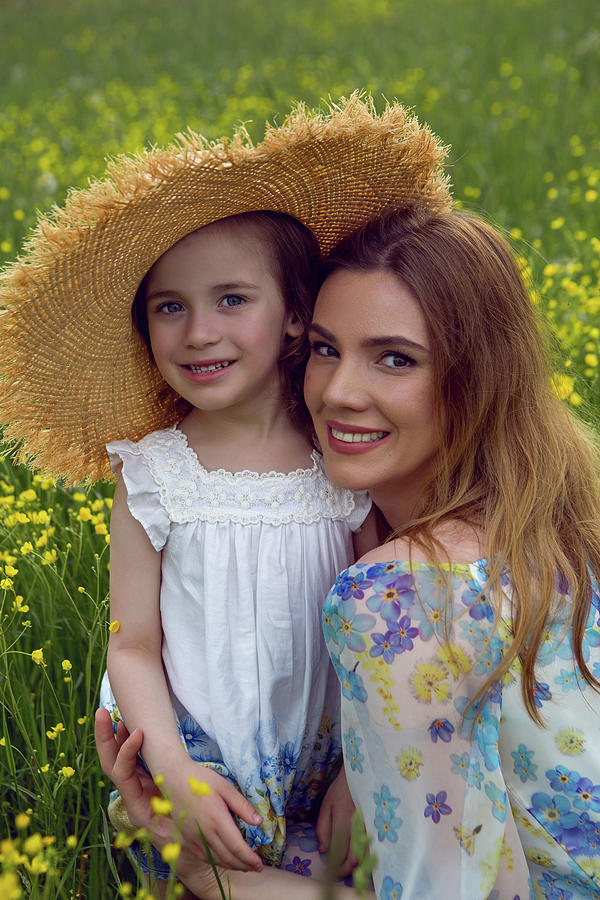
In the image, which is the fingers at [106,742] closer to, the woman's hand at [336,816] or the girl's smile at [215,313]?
the woman's hand at [336,816]

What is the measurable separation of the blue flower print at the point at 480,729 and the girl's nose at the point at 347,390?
1.96ft

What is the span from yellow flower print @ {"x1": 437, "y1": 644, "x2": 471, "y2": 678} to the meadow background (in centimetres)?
61

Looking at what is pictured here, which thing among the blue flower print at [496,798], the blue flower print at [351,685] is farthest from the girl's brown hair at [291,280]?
the blue flower print at [496,798]

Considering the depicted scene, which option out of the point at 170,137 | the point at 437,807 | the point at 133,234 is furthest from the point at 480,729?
the point at 170,137

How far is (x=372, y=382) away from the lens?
6.24 feet

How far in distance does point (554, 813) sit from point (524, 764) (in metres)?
0.11

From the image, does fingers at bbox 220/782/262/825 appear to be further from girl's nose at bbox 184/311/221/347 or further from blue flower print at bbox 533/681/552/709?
girl's nose at bbox 184/311/221/347

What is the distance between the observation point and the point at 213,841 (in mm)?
1763

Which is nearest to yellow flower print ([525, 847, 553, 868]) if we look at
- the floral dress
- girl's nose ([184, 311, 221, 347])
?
the floral dress

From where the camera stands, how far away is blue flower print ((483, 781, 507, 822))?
1.63 metres

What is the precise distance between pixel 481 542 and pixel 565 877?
0.63 metres

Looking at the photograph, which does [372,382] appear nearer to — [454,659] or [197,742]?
[454,659]

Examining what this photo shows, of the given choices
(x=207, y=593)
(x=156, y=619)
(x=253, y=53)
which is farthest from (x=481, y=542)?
(x=253, y=53)

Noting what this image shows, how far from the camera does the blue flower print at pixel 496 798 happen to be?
163 centimetres
